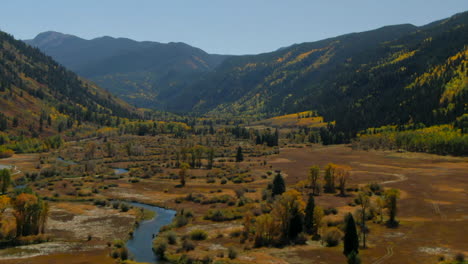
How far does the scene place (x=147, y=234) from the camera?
80.8 meters

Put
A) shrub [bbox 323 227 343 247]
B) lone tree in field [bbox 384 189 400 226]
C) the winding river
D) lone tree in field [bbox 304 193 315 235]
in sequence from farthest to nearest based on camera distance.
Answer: lone tree in field [bbox 384 189 400 226]
lone tree in field [bbox 304 193 315 235]
shrub [bbox 323 227 343 247]
the winding river

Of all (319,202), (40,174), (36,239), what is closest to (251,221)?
(319,202)

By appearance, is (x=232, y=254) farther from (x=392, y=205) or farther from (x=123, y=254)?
(x=392, y=205)

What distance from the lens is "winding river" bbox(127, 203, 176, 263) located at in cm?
6706

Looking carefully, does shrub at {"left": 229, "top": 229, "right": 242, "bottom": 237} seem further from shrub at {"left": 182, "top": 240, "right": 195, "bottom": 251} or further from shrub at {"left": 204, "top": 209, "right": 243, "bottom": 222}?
shrub at {"left": 204, "top": 209, "right": 243, "bottom": 222}

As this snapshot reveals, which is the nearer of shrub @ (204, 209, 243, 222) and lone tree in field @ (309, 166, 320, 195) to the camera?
shrub @ (204, 209, 243, 222)

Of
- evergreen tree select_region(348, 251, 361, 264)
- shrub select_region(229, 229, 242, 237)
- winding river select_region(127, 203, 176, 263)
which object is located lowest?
winding river select_region(127, 203, 176, 263)

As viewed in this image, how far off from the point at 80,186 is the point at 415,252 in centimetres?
10169

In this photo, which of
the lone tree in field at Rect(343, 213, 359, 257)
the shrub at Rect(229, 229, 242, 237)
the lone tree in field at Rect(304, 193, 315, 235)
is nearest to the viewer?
→ the lone tree in field at Rect(343, 213, 359, 257)

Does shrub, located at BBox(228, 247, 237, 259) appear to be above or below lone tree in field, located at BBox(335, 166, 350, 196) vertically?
below

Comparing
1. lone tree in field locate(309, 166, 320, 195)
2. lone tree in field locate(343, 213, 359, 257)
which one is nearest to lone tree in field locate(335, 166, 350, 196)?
lone tree in field locate(309, 166, 320, 195)

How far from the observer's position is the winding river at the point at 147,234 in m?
67.1

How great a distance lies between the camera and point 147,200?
113750mm

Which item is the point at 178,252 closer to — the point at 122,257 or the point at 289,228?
the point at 122,257
